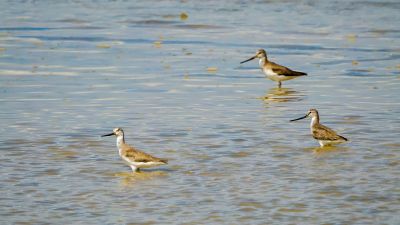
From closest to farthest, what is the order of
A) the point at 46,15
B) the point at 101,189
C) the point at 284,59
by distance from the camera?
the point at 101,189 → the point at 284,59 → the point at 46,15

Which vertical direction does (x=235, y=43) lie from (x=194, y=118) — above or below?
above

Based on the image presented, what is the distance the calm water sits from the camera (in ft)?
37.0

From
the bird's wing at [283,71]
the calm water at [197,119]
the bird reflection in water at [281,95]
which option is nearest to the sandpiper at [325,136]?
the calm water at [197,119]

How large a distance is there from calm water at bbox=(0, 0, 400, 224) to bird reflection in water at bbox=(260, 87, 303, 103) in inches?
2.3

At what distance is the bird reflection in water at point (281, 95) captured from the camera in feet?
62.4

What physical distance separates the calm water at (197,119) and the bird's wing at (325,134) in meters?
0.20

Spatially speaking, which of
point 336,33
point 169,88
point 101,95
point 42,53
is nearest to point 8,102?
point 101,95

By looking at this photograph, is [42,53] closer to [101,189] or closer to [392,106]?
[392,106]

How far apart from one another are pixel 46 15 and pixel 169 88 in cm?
1402

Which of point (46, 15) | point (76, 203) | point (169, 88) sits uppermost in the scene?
point (46, 15)

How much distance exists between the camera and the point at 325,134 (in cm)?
1450

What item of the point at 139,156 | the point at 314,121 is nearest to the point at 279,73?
the point at 314,121

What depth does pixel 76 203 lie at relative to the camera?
11258 millimetres

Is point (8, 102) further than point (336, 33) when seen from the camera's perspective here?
No
